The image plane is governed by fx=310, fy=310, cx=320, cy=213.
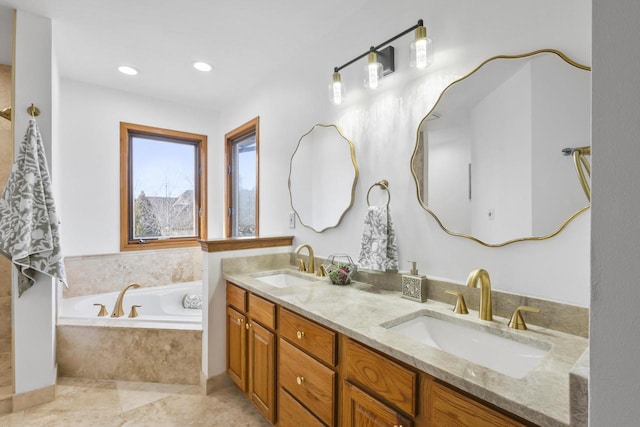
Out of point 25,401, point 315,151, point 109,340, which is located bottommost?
point 25,401

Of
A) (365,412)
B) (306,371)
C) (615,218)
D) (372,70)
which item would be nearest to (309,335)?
(306,371)

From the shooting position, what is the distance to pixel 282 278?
226 centimetres

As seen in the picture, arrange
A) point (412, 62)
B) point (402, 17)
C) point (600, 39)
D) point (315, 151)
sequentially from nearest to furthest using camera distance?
point (600, 39) < point (412, 62) < point (402, 17) < point (315, 151)

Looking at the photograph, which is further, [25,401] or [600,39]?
[25,401]

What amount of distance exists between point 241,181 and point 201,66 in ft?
4.13

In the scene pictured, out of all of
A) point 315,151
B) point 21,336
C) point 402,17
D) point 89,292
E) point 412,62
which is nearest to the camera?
point 412,62

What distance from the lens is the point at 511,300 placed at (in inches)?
48.5

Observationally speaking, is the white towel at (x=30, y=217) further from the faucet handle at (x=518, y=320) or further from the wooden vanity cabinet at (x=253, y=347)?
the faucet handle at (x=518, y=320)

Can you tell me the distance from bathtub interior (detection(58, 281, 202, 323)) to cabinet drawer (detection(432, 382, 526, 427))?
2119 mm

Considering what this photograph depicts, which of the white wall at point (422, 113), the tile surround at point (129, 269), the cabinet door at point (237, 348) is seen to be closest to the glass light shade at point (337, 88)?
the white wall at point (422, 113)

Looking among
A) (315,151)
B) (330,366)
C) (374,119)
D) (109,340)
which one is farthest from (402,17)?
(109,340)

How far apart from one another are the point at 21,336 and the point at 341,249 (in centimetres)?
210

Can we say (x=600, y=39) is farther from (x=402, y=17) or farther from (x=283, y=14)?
(x=283, y=14)

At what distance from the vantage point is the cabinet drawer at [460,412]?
0.75 metres
